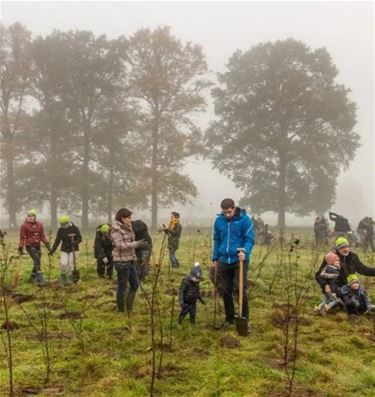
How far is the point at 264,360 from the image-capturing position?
225 inches

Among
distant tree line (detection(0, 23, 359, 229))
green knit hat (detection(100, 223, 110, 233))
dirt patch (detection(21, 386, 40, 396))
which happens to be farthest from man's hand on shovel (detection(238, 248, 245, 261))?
distant tree line (detection(0, 23, 359, 229))

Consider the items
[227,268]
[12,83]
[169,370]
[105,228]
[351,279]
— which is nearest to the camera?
[169,370]

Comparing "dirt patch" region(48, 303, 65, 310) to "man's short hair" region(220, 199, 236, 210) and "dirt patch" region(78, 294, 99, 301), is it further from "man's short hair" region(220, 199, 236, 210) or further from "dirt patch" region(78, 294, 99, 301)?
"man's short hair" region(220, 199, 236, 210)

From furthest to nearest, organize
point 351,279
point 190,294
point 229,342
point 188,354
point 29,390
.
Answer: point 351,279 → point 190,294 → point 229,342 → point 188,354 → point 29,390

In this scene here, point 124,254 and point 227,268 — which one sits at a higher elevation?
point 124,254

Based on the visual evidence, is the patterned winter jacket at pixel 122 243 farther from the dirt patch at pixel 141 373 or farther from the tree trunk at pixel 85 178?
the tree trunk at pixel 85 178

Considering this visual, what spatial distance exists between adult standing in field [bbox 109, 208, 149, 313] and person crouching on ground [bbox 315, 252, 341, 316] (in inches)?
126

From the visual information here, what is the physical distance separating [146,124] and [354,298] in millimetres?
24546

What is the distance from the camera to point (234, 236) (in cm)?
711

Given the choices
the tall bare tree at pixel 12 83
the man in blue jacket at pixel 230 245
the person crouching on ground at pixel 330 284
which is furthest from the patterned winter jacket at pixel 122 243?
the tall bare tree at pixel 12 83

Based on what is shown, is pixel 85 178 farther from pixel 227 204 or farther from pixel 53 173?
pixel 227 204

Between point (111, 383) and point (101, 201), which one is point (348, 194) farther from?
point (111, 383)

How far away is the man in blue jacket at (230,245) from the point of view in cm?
703

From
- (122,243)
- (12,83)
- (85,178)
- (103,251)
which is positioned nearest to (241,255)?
(122,243)
